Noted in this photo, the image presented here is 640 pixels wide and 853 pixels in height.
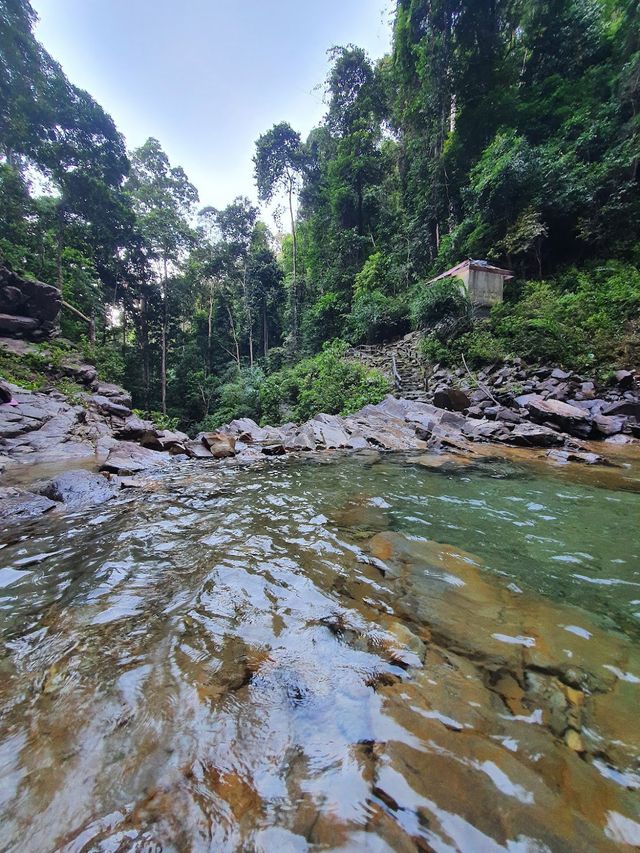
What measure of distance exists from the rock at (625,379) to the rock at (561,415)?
145 centimetres

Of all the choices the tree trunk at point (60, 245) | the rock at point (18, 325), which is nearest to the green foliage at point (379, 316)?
the tree trunk at point (60, 245)

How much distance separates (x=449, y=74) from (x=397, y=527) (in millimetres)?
26245

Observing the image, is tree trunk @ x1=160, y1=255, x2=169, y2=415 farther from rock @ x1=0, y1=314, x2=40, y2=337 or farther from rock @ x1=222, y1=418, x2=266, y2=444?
rock @ x1=222, y1=418, x2=266, y2=444

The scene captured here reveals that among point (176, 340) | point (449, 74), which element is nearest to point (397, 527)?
point (176, 340)

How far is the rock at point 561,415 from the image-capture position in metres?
8.38

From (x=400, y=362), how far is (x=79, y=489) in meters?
12.8

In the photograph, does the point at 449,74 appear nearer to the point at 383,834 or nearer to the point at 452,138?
the point at 452,138

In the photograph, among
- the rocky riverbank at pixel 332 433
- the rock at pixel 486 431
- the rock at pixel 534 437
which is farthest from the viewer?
the rock at pixel 486 431

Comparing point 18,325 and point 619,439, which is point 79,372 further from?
point 619,439

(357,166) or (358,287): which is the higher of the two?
(357,166)

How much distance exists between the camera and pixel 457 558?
2830 millimetres

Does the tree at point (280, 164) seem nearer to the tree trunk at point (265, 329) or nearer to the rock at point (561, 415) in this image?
the tree trunk at point (265, 329)

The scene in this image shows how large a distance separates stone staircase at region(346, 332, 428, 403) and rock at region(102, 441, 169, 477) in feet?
26.9

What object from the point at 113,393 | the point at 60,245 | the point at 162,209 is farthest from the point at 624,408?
the point at 162,209
